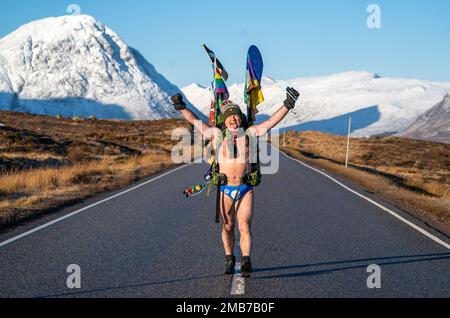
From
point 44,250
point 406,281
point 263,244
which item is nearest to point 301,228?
point 263,244

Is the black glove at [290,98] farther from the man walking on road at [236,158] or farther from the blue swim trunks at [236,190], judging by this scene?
the blue swim trunks at [236,190]

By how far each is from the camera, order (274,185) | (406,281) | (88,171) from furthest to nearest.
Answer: (88,171)
(274,185)
(406,281)

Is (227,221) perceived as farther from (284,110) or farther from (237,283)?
(284,110)

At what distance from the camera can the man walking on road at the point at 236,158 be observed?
631 centimetres

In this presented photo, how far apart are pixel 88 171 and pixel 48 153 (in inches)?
486

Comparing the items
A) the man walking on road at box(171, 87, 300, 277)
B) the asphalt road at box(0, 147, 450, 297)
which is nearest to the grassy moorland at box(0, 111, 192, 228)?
the asphalt road at box(0, 147, 450, 297)

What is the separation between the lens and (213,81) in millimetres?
7164

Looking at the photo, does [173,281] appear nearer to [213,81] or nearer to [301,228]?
[213,81]

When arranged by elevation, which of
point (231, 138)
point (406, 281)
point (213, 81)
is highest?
point (213, 81)

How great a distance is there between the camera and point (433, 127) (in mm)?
183625

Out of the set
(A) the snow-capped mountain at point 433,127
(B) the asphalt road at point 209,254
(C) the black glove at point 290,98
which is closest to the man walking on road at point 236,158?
(C) the black glove at point 290,98

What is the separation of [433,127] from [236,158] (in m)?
189

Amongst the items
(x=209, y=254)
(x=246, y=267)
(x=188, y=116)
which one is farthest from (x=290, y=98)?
(x=209, y=254)

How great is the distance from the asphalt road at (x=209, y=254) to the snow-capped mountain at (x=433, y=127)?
157493 millimetres
